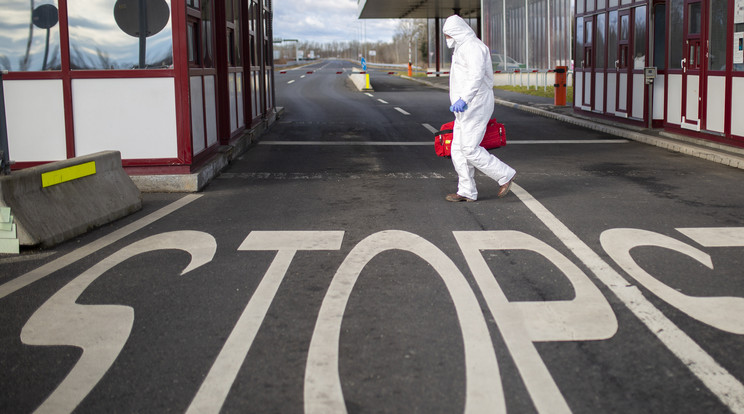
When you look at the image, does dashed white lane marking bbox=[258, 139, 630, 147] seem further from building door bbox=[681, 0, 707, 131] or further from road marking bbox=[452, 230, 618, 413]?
road marking bbox=[452, 230, 618, 413]

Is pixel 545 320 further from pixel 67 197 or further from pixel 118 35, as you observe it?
pixel 118 35

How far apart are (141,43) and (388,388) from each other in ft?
22.9

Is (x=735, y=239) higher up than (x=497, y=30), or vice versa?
(x=497, y=30)

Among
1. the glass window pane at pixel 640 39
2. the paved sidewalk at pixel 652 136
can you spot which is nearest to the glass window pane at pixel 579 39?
the paved sidewalk at pixel 652 136

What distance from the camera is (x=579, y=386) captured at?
145 inches

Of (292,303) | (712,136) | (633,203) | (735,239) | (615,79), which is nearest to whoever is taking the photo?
(292,303)

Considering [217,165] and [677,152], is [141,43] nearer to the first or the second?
[217,165]

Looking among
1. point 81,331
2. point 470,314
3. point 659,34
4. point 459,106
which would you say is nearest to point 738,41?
point 659,34

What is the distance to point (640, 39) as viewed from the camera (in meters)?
16.5

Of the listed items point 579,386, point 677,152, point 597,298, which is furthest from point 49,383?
point 677,152

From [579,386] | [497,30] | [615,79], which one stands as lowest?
[579,386]

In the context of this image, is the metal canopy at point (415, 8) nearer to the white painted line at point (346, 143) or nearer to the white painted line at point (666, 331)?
the white painted line at point (346, 143)

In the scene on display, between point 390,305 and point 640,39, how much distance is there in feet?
44.3

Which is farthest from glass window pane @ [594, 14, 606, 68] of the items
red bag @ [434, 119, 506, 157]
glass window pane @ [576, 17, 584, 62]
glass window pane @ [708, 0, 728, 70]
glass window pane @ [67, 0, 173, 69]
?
glass window pane @ [67, 0, 173, 69]
